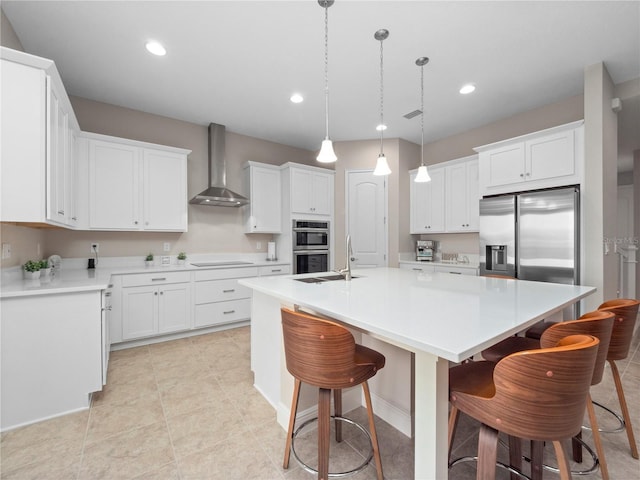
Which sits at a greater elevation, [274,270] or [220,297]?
[274,270]

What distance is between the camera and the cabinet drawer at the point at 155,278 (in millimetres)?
3121

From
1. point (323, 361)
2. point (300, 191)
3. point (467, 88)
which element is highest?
point (467, 88)

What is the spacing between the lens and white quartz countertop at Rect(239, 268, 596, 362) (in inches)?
37.9

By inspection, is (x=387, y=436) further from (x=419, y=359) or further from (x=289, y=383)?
(x=419, y=359)

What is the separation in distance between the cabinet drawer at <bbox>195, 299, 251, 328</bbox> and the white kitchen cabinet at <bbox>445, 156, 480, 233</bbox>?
319 cm

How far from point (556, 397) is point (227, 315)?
354 centimetres

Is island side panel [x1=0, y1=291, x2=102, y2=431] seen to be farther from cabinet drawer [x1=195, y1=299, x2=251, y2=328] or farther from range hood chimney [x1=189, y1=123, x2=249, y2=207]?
range hood chimney [x1=189, y1=123, x2=249, y2=207]

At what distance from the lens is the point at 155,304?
328cm

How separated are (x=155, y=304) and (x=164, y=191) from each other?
1.38 m

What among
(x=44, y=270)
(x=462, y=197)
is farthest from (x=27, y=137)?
(x=462, y=197)

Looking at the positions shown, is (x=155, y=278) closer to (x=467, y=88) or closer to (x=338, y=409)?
(x=338, y=409)


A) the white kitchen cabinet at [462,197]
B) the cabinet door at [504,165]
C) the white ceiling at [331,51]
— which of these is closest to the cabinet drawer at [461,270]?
the white kitchen cabinet at [462,197]

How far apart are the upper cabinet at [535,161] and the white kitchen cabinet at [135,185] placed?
3.83 metres

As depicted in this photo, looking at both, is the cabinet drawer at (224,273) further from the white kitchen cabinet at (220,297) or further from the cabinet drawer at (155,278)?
the cabinet drawer at (155,278)
